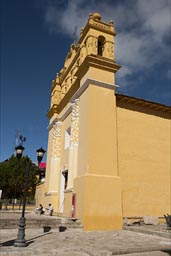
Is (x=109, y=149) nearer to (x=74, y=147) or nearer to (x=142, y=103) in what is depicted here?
(x=74, y=147)

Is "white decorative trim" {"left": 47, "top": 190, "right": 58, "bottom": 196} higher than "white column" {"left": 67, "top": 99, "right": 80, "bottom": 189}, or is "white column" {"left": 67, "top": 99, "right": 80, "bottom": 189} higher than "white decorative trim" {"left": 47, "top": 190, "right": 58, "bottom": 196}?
"white column" {"left": 67, "top": 99, "right": 80, "bottom": 189}

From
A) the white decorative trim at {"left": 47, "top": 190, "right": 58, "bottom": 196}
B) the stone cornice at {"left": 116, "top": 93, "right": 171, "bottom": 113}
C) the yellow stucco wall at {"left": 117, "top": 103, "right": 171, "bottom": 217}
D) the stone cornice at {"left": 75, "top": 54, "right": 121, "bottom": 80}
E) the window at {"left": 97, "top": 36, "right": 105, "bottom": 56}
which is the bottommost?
the white decorative trim at {"left": 47, "top": 190, "right": 58, "bottom": 196}

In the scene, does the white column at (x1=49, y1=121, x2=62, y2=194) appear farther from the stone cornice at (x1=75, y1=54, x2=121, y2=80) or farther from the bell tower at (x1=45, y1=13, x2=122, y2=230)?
the stone cornice at (x1=75, y1=54, x2=121, y2=80)

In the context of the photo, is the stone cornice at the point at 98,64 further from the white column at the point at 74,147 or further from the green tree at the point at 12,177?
the green tree at the point at 12,177

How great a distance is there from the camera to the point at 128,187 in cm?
1298

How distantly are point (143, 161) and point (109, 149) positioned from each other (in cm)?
280

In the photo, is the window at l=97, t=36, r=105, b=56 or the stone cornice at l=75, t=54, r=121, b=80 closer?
the stone cornice at l=75, t=54, r=121, b=80

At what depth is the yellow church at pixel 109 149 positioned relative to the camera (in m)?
11.4

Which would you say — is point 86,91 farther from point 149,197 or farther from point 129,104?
point 149,197

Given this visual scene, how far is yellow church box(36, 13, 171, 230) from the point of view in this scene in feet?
37.4

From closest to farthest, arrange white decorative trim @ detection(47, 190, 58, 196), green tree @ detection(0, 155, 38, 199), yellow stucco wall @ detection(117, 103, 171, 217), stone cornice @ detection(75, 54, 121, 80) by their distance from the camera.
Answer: yellow stucco wall @ detection(117, 103, 171, 217), stone cornice @ detection(75, 54, 121, 80), white decorative trim @ detection(47, 190, 58, 196), green tree @ detection(0, 155, 38, 199)

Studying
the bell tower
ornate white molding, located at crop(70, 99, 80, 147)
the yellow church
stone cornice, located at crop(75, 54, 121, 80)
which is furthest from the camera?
ornate white molding, located at crop(70, 99, 80, 147)


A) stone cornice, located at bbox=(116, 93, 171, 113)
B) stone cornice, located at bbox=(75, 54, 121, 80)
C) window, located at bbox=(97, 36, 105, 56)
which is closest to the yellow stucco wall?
stone cornice, located at bbox=(116, 93, 171, 113)

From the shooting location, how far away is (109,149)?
484 inches
